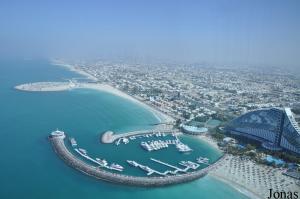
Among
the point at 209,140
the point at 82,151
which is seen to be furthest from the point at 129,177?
the point at 209,140

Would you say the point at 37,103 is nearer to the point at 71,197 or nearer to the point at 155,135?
the point at 155,135

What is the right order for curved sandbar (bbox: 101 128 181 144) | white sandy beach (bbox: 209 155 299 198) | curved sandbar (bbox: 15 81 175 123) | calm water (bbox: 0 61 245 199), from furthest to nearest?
curved sandbar (bbox: 15 81 175 123), curved sandbar (bbox: 101 128 181 144), white sandy beach (bbox: 209 155 299 198), calm water (bbox: 0 61 245 199)

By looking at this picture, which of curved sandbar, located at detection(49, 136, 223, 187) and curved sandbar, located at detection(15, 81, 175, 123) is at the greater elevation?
curved sandbar, located at detection(15, 81, 175, 123)

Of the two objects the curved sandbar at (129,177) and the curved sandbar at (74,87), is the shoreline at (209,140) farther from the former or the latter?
the curved sandbar at (74,87)

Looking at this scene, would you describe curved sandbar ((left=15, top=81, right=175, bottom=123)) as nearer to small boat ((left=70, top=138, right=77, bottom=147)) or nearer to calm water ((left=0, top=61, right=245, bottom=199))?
calm water ((left=0, top=61, right=245, bottom=199))

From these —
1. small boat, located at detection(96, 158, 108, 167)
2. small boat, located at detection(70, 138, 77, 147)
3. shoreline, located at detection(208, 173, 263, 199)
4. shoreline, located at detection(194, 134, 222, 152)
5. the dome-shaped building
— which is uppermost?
the dome-shaped building

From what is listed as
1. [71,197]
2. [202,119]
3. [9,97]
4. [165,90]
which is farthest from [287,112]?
[9,97]

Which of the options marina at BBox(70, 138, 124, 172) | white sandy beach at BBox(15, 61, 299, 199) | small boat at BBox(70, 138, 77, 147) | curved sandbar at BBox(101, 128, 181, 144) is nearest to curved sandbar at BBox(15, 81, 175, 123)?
curved sandbar at BBox(101, 128, 181, 144)

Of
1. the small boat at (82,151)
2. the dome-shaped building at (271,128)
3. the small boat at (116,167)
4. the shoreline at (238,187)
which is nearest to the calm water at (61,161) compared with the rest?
the shoreline at (238,187)
